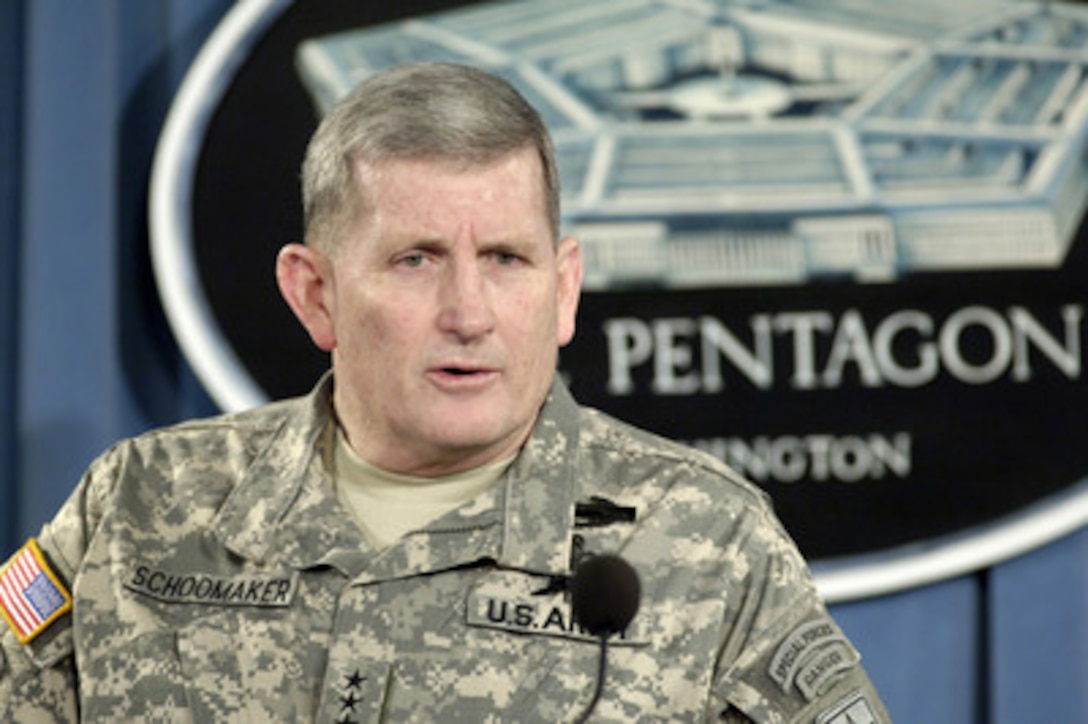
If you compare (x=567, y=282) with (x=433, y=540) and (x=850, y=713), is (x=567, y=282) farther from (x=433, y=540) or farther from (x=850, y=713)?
(x=850, y=713)

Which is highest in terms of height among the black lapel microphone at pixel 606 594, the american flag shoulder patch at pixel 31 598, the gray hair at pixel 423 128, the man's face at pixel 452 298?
the gray hair at pixel 423 128

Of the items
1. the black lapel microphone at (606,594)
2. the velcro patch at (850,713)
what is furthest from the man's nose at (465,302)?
the velcro patch at (850,713)

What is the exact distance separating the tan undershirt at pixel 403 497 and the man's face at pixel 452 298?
39mm

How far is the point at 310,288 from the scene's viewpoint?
4.80ft

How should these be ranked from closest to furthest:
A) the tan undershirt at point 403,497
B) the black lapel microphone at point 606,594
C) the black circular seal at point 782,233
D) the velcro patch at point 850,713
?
the black lapel microphone at point 606,594 → the velcro patch at point 850,713 → the tan undershirt at point 403,497 → the black circular seal at point 782,233

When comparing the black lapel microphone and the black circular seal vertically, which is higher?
the black circular seal

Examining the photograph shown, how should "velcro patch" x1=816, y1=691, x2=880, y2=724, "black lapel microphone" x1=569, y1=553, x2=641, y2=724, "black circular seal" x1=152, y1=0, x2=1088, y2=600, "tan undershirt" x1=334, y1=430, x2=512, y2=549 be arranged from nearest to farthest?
1. "black lapel microphone" x1=569, y1=553, x2=641, y2=724
2. "velcro patch" x1=816, y1=691, x2=880, y2=724
3. "tan undershirt" x1=334, y1=430, x2=512, y2=549
4. "black circular seal" x1=152, y1=0, x2=1088, y2=600

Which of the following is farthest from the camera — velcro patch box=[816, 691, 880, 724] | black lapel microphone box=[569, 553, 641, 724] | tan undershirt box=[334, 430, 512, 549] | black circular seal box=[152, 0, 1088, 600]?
black circular seal box=[152, 0, 1088, 600]

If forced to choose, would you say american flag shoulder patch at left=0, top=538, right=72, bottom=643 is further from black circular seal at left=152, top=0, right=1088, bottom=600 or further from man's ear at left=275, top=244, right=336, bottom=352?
black circular seal at left=152, top=0, right=1088, bottom=600

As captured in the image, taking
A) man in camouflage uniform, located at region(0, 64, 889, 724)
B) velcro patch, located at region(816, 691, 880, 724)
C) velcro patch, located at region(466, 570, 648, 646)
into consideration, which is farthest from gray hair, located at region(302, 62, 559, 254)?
velcro patch, located at region(816, 691, 880, 724)

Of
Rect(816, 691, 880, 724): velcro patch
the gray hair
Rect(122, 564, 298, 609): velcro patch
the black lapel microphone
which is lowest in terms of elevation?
Rect(816, 691, 880, 724): velcro patch

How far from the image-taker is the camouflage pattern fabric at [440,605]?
1314 millimetres

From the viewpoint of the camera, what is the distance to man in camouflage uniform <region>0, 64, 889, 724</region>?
4.33 feet

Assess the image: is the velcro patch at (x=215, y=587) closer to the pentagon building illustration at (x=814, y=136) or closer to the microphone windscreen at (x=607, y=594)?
the microphone windscreen at (x=607, y=594)
